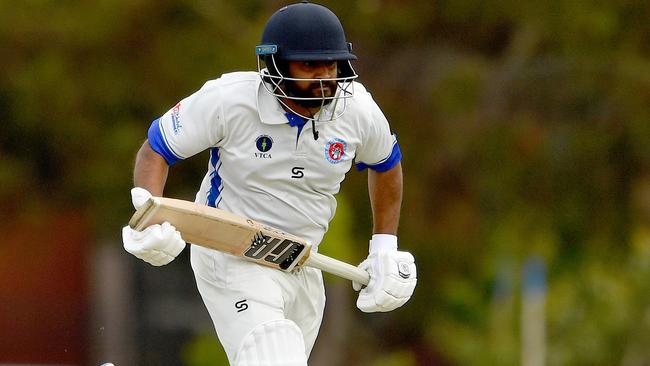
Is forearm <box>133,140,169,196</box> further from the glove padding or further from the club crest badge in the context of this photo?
the glove padding

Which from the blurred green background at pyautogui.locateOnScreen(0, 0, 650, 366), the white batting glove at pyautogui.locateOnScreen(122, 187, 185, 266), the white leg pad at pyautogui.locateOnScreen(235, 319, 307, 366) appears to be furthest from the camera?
the blurred green background at pyautogui.locateOnScreen(0, 0, 650, 366)

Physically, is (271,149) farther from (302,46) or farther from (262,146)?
(302,46)

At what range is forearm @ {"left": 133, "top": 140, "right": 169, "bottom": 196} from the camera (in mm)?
5332

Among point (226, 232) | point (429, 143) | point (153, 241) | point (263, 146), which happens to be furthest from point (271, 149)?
point (429, 143)

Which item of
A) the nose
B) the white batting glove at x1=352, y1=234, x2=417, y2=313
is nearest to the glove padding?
the white batting glove at x1=352, y1=234, x2=417, y2=313

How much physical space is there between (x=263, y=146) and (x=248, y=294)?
1.61 ft

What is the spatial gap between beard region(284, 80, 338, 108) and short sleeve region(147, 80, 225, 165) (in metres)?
0.24

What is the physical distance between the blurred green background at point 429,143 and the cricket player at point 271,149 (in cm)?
571

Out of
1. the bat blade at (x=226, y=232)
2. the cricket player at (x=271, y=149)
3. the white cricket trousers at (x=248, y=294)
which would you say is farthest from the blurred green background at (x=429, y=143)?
the bat blade at (x=226, y=232)

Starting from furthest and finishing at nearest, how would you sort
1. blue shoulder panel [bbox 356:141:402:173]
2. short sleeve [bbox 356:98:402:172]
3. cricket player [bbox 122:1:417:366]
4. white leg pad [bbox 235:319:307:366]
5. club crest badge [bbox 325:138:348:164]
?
blue shoulder panel [bbox 356:141:402:173] < short sleeve [bbox 356:98:402:172] < club crest badge [bbox 325:138:348:164] < cricket player [bbox 122:1:417:366] < white leg pad [bbox 235:319:307:366]

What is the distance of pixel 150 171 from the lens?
534 centimetres

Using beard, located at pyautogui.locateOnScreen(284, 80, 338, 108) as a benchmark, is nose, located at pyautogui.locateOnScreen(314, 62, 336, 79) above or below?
above

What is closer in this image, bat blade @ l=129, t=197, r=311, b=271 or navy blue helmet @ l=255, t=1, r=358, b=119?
bat blade @ l=129, t=197, r=311, b=271

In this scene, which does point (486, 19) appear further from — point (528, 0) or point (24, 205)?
point (24, 205)
